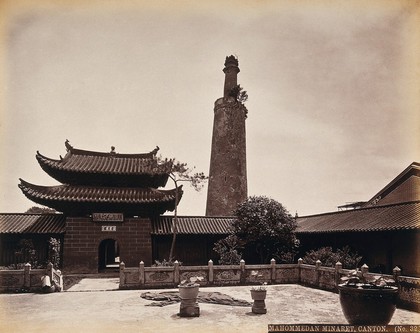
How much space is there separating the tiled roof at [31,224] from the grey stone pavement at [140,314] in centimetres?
600

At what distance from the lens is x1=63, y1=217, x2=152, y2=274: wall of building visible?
18578 mm

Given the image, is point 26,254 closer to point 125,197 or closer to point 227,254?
point 125,197

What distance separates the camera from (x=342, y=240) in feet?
57.3

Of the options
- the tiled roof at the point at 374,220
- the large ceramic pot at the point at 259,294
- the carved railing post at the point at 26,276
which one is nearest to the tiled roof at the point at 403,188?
the tiled roof at the point at 374,220

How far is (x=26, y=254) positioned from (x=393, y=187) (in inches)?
874

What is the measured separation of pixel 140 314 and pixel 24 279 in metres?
7.24

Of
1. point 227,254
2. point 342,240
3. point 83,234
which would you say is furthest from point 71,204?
point 342,240

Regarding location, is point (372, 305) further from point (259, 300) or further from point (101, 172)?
point (101, 172)

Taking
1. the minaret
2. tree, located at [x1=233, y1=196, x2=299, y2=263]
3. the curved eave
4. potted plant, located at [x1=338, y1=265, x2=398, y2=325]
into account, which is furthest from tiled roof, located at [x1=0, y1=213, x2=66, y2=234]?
potted plant, located at [x1=338, y1=265, x2=398, y2=325]

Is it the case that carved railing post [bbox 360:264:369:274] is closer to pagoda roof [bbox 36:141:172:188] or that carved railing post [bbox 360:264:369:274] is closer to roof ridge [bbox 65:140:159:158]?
pagoda roof [bbox 36:141:172:188]

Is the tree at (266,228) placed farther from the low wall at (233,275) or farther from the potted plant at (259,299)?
the potted plant at (259,299)

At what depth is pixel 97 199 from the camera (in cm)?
1866

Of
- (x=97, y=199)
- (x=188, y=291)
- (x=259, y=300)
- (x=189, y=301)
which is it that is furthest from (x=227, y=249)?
(x=188, y=291)

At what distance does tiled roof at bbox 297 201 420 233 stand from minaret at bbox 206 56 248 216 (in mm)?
8609
